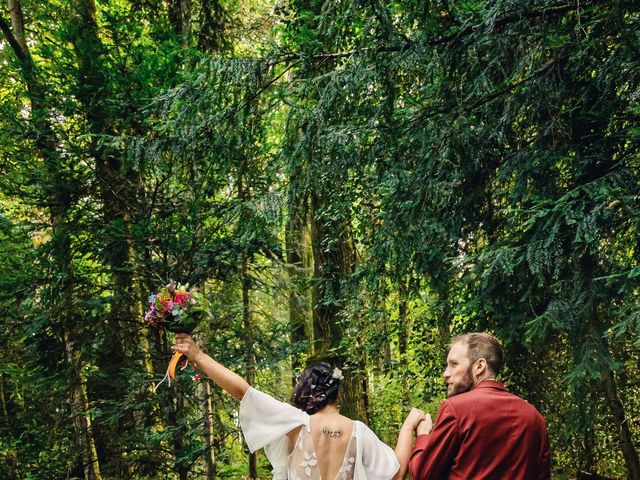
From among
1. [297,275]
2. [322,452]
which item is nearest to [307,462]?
[322,452]

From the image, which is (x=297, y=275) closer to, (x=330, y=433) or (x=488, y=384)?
(x=330, y=433)

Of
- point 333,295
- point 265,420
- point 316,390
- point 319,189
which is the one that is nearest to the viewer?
point 265,420

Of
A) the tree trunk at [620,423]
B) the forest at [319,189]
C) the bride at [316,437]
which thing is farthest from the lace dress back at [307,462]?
Answer: the tree trunk at [620,423]

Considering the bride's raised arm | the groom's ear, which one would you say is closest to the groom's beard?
the groom's ear

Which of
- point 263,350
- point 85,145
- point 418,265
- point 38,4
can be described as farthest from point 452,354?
point 38,4

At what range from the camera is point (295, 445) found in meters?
3.33

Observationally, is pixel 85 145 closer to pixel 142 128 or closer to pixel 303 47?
pixel 142 128

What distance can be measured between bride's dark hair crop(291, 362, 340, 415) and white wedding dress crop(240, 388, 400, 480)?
3.1 inches

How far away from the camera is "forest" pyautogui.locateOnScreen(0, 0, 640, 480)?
4.74 m

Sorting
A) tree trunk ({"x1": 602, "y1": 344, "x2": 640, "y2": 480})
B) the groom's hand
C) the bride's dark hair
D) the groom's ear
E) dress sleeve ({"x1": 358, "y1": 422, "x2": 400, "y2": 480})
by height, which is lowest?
tree trunk ({"x1": 602, "y1": 344, "x2": 640, "y2": 480})

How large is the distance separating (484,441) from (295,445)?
1.16 m

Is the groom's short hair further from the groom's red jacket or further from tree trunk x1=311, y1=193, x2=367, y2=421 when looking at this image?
tree trunk x1=311, y1=193, x2=367, y2=421

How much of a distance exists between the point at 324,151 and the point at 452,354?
115 inches

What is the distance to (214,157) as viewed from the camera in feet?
19.0
